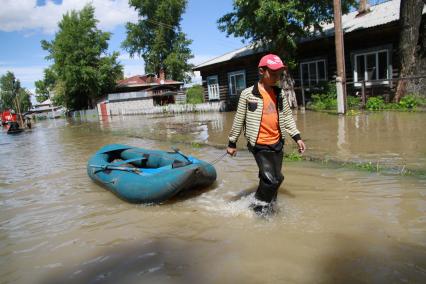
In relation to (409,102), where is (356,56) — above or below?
above

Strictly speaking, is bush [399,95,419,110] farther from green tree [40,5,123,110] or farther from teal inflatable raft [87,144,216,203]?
green tree [40,5,123,110]

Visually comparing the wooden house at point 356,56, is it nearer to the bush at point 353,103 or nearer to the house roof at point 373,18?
the house roof at point 373,18

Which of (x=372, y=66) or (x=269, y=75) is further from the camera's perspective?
(x=372, y=66)

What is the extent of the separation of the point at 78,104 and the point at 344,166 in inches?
1891

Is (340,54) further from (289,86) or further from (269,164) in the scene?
(269,164)

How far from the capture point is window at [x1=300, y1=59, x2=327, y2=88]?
63.3 feet

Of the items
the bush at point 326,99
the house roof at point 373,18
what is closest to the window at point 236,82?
the house roof at point 373,18

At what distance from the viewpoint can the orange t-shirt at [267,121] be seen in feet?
13.4

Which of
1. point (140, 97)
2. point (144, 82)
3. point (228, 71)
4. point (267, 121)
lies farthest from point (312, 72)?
point (144, 82)

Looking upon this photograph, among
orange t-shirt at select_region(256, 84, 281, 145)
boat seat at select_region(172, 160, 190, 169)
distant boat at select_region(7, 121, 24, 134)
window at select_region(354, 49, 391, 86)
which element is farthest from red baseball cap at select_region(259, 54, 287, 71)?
distant boat at select_region(7, 121, 24, 134)

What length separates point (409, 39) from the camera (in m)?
13.5

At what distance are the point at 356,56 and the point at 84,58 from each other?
34027mm

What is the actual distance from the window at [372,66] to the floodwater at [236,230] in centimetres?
1032

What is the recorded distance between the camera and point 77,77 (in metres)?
42.2
